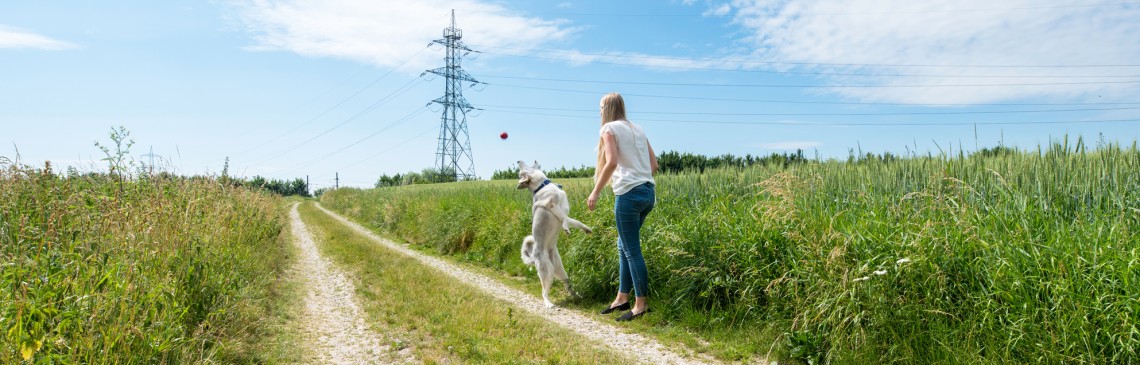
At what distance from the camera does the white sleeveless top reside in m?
5.11

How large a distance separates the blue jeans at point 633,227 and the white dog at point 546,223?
2.79ft

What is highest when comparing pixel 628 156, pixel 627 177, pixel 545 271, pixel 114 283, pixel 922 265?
pixel 628 156

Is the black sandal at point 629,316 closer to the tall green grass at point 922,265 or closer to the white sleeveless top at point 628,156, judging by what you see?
the tall green grass at point 922,265

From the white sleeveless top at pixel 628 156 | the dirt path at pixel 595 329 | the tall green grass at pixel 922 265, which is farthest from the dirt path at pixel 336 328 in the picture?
the tall green grass at pixel 922 265

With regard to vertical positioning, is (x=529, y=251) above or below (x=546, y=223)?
below

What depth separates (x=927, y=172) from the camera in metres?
5.27

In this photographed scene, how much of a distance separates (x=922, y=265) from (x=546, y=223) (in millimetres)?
3600

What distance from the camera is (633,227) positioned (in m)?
5.30

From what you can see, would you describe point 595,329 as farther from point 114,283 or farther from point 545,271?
point 114,283

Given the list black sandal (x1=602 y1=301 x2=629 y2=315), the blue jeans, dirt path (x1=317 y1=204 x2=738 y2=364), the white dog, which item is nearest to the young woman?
the blue jeans

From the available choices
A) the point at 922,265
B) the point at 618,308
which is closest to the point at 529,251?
the point at 618,308

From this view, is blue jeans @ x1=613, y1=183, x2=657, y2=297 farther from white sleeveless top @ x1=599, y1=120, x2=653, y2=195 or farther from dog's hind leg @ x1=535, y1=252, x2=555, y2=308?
dog's hind leg @ x1=535, y1=252, x2=555, y2=308

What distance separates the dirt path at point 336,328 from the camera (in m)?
4.64

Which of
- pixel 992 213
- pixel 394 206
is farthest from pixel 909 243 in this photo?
pixel 394 206
